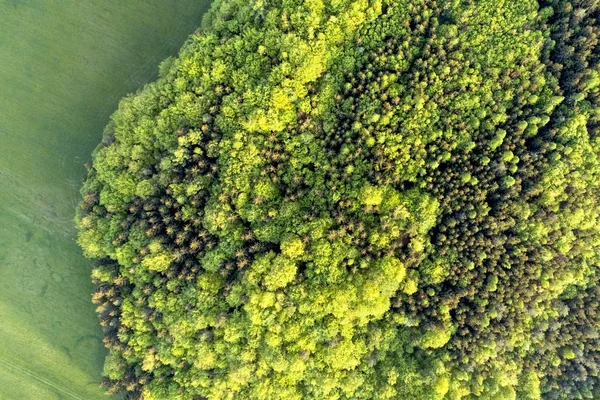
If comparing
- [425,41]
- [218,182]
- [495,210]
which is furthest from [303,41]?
[495,210]

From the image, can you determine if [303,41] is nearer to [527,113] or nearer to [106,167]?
[527,113]

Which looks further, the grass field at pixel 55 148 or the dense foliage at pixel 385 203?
the grass field at pixel 55 148

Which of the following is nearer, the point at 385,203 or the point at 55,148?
the point at 385,203

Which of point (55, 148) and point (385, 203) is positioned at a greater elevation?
point (55, 148)

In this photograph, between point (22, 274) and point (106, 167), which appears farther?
point (22, 274)
